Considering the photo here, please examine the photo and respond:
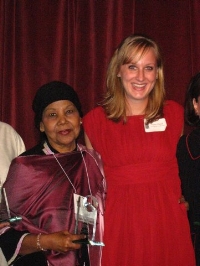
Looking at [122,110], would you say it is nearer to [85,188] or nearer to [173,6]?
[85,188]

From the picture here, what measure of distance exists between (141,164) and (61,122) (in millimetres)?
504

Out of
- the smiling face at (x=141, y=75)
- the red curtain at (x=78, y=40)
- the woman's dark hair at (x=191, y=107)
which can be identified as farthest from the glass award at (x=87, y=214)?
the red curtain at (x=78, y=40)

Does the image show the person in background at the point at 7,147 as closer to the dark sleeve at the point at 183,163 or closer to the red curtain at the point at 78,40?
the red curtain at the point at 78,40

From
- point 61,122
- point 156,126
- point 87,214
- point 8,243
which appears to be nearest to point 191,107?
point 156,126

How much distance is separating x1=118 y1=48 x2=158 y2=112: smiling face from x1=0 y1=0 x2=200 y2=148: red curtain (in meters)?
0.87

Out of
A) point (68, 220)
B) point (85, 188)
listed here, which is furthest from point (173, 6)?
point (68, 220)

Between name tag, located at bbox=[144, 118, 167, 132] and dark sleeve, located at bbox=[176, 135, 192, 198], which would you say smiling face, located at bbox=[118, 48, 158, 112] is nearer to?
name tag, located at bbox=[144, 118, 167, 132]

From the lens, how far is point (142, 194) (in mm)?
2383

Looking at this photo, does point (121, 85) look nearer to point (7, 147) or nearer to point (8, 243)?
point (7, 147)

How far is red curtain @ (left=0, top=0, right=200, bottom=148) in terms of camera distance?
3.30m

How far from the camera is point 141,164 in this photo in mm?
2412

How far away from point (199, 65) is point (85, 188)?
1.57 m

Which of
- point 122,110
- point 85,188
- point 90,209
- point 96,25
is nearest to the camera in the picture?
point 90,209

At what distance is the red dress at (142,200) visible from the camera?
234 centimetres
